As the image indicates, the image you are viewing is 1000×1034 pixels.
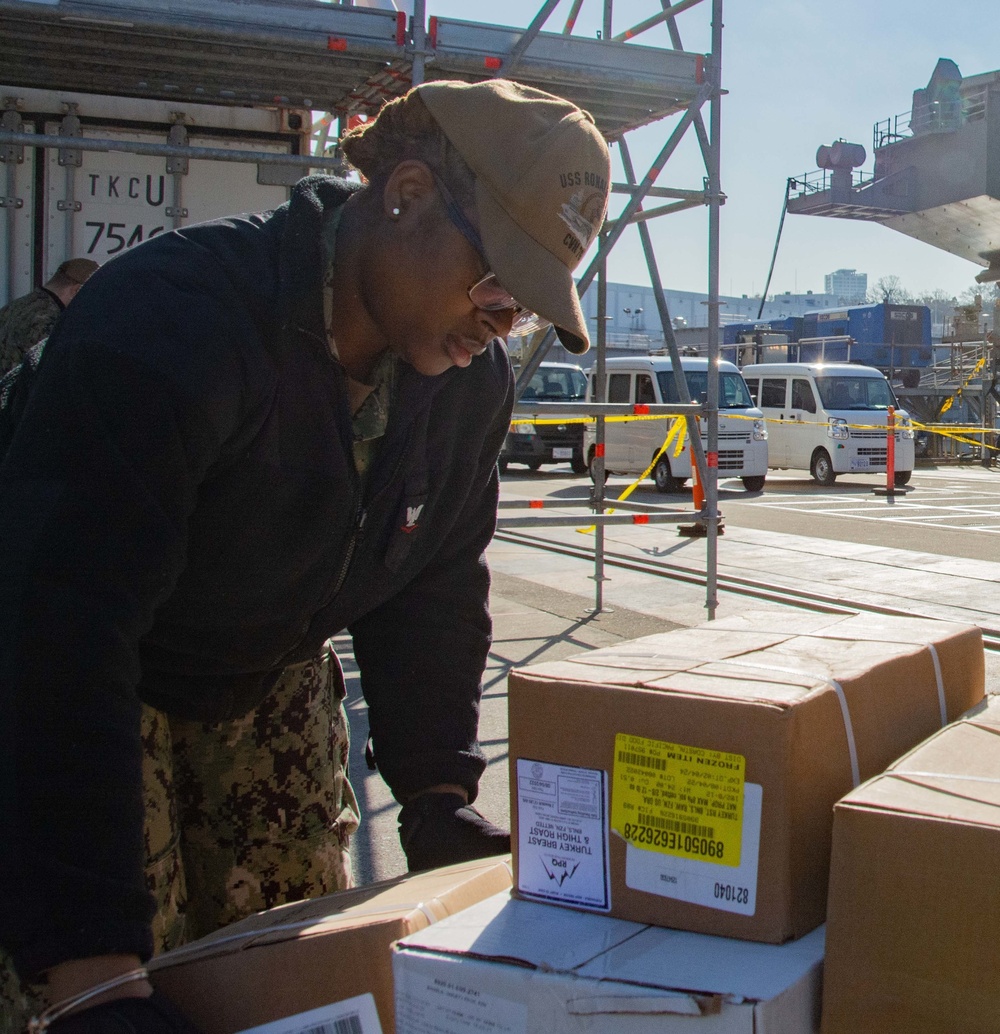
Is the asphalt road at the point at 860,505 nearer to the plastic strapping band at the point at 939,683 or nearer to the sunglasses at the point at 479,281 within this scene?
the plastic strapping band at the point at 939,683

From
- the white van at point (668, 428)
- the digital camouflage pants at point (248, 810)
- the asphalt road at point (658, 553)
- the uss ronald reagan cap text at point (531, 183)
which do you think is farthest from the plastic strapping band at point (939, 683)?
the white van at point (668, 428)

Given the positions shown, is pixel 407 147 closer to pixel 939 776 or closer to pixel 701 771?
pixel 701 771

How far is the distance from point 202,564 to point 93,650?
34 centimetres

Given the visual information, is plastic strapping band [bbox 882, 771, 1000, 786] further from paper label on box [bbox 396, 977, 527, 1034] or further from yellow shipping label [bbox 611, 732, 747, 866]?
paper label on box [bbox 396, 977, 527, 1034]

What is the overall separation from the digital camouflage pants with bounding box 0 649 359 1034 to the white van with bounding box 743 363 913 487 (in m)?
16.5

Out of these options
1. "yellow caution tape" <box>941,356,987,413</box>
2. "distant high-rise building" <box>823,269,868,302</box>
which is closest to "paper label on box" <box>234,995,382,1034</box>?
"yellow caution tape" <box>941,356,987,413</box>

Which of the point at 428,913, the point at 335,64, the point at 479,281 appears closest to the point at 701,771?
the point at 428,913

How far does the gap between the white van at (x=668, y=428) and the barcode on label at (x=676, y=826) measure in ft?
45.9

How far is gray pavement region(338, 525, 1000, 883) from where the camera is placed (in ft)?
13.1

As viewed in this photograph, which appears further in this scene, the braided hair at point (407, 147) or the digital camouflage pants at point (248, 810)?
the digital camouflage pants at point (248, 810)

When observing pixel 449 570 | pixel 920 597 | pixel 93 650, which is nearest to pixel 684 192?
pixel 920 597

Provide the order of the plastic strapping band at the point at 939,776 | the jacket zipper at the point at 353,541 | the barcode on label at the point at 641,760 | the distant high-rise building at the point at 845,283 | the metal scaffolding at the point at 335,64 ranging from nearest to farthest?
the plastic strapping band at the point at 939,776 → the barcode on label at the point at 641,760 → the jacket zipper at the point at 353,541 → the metal scaffolding at the point at 335,64 → the distant high-rise building at the point at 845,283

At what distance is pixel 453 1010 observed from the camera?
121 centimetres

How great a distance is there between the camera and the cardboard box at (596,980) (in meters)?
1.10
